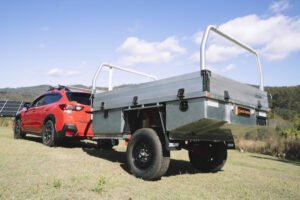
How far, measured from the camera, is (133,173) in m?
5.47

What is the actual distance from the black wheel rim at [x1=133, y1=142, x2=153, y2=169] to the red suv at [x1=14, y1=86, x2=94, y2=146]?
2.72 meters

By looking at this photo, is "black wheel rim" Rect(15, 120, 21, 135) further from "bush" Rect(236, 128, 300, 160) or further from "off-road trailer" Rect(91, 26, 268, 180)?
"bush" Rect(236, 128, 300, 160)

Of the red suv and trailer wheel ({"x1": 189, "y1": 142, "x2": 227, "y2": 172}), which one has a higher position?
the red suv

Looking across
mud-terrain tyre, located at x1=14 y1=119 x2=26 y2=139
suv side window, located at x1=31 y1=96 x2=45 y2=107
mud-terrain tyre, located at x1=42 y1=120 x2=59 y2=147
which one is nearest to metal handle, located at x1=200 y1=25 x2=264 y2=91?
mud-terrain tyre, located at x1=42 y1=120 x2=59 y2=147

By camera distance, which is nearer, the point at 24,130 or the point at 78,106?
the point at 78,106

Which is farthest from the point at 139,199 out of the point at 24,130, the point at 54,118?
the point at 24,130

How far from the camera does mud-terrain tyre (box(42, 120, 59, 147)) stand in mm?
8609

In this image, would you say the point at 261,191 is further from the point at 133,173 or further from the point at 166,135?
the point at 133,173

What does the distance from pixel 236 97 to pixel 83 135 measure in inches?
187

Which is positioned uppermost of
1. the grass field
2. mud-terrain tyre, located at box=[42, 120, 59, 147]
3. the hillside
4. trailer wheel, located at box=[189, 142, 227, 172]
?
the hillside

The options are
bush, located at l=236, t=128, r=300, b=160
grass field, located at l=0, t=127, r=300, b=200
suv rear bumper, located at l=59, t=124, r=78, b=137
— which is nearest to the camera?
grass field, located at l=0, t=127, r=300, b=200

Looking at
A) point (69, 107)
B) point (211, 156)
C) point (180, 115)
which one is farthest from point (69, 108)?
point (180, 115)

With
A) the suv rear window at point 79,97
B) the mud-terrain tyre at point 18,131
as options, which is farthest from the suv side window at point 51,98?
the mud-terrain tyre at point 18,131

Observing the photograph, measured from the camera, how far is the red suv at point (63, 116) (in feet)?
27.4
